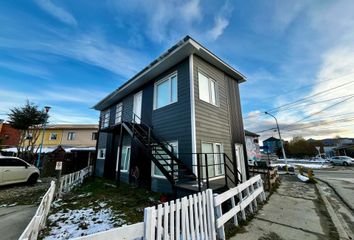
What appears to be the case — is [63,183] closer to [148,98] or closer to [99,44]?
[148,98]

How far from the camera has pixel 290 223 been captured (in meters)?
4.29

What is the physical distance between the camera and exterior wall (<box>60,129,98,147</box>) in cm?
2592

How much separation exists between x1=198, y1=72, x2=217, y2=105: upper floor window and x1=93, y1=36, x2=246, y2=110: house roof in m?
1.04

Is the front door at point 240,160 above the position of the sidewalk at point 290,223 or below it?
above

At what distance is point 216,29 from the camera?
8.68m

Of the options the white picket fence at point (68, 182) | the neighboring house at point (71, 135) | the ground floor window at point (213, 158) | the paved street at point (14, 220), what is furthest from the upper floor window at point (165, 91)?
the neighboring house at point (71, 135)

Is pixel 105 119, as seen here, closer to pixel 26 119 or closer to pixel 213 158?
pixel 26 119

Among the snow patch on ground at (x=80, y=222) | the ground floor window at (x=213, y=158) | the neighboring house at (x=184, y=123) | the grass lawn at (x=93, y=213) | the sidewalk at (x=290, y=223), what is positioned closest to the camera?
the sidewalk at (x=290, y=223)

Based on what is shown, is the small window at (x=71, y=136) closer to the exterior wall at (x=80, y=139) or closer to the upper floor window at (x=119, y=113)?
the exterior wall at (x=80, y=139)

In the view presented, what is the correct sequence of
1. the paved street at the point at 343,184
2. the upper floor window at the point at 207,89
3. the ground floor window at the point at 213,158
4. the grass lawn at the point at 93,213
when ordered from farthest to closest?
1. the upper floor window at the point at 207,89
2. the paved street at the point at 343,184
3. the ground floor window at the point at 213,158
4. the grass lawn at the point at 93,213

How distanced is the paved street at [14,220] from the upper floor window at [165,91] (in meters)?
6.61

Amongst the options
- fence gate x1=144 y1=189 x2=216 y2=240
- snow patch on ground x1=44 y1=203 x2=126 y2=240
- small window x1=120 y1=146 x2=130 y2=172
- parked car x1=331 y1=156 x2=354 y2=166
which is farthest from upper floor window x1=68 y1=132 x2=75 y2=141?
parked car x1=331 y1=156 x2=354 y2=166

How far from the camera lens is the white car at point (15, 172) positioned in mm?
9154

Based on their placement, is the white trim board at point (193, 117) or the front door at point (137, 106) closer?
the white trim board at point (193, 117)
